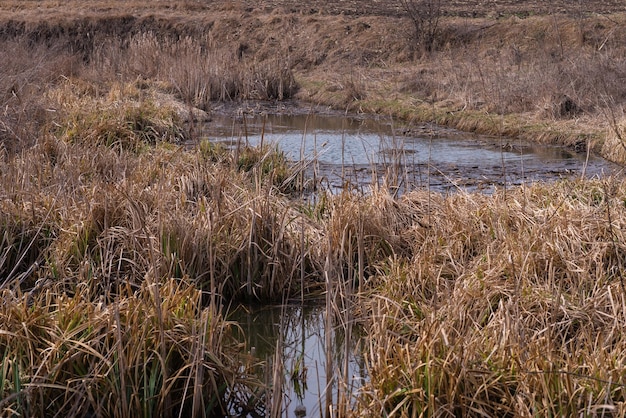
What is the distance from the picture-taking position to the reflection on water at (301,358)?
3611mm

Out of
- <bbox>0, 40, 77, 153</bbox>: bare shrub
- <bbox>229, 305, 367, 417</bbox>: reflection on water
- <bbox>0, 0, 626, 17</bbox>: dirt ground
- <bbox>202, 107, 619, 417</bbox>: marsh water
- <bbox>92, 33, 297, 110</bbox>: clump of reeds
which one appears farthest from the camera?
<bbox>0, 0, 626, 17</bbox>: dirt ground

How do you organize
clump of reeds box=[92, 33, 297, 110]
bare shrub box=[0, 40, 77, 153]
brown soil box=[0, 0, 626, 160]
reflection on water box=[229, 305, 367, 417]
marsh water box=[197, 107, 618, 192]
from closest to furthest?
1. reflection on water box=[229, 305, 367, 417]
2. bare shrub box=[0, 40, 77, 153]
3. marsh water box=[197, 107, 618, 192]
4. brown soil box=[0, 0, 626, 160]
5. clump of reeds box=[92, 33, 297, 110]

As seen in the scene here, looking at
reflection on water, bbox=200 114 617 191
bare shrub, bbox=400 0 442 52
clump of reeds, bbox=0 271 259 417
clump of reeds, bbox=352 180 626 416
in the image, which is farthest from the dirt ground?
clump of reeds, bbox=0 271 259 417

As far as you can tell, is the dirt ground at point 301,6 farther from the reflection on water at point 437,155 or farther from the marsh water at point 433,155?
the reflection on water at point 437,155

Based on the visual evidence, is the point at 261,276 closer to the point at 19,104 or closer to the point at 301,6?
the point at 19,104

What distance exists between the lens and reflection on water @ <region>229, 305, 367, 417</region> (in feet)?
11.8

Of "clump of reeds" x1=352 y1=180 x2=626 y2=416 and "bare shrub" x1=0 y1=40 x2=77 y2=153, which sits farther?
"bare shrub" x1=0 y1=40 x2=77 y2=153

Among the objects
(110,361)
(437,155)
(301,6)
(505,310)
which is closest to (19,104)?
(437,155)

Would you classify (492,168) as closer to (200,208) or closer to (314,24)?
(200,208)

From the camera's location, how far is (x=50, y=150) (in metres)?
8.95

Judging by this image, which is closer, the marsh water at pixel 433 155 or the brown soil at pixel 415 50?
the marsh water at pixel 433 155

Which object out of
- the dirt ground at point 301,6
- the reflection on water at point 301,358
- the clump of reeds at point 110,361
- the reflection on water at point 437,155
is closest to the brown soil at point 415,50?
the dirt ground at point 301,6

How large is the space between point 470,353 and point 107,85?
1422 cm

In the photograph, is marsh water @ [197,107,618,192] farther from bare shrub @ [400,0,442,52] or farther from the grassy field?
bare shrub @ [400,0,442,52]
